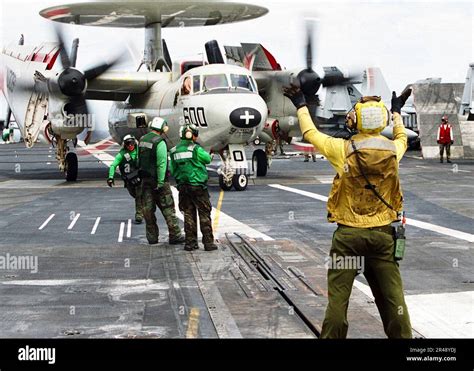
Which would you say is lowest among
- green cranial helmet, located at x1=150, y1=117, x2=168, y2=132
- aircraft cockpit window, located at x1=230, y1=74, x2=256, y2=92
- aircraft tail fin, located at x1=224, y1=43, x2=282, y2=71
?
green cranial helmet, located at x1=150, y1=117, x2=168, y2=132

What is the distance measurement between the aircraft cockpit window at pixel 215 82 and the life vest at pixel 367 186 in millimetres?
19139

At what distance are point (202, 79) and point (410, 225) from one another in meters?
10.8

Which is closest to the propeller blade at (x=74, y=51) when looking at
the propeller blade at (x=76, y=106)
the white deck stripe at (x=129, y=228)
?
the propeller blade at (x=76, y=106)

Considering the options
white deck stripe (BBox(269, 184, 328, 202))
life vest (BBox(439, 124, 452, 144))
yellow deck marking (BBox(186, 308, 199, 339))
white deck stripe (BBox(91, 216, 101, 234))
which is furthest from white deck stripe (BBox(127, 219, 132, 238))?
life vest (BBox(439, 124, 452, 144))

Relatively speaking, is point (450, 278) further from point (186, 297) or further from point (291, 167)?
point (291, 167)

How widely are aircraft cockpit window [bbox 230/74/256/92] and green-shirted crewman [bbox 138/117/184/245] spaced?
10.6 metres

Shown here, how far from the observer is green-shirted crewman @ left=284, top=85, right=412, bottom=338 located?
7199mm

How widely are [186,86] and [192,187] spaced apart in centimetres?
1272

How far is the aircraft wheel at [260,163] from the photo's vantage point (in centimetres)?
3312

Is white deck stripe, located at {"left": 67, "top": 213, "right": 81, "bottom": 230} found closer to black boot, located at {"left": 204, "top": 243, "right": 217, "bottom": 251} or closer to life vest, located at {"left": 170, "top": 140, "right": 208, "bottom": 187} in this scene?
life vest, located at {"left": 170, "top": 140, "right": 208, "bottom": 187}

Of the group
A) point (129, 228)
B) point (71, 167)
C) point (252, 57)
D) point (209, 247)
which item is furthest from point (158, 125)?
point (252, 57)

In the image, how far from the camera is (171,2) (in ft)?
124

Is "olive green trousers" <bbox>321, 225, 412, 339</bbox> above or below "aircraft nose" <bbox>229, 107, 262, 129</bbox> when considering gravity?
below

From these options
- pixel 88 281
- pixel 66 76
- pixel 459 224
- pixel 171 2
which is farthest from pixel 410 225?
pixel 171 2
